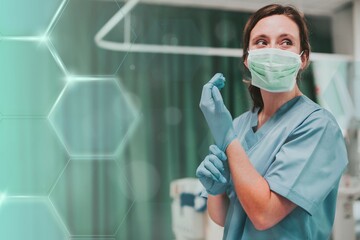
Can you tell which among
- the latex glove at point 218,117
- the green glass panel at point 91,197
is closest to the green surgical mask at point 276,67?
the latex glove at point 218,117

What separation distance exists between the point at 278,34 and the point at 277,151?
0.27 m

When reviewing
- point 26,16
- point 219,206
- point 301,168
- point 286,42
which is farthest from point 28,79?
point 301,168

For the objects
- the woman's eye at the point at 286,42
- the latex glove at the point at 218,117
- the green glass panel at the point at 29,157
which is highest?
the woman's eye at the point at 286,42

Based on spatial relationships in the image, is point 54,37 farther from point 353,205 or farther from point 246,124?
point 353,205

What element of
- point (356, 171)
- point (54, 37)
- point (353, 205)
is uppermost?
point (54, 37)

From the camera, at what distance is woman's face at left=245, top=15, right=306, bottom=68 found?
2.79 feet

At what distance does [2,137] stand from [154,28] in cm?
103

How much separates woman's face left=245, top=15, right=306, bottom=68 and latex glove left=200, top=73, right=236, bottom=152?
178 mm

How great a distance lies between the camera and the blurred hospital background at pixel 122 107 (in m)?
1.75

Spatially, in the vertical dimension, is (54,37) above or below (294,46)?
above

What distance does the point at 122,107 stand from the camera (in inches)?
80.6

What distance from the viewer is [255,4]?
7.63 ft

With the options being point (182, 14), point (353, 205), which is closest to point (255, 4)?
point (182, 14)

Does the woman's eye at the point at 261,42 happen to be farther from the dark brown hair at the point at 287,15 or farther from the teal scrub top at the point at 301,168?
the teal scrub top at the point at 301,168
